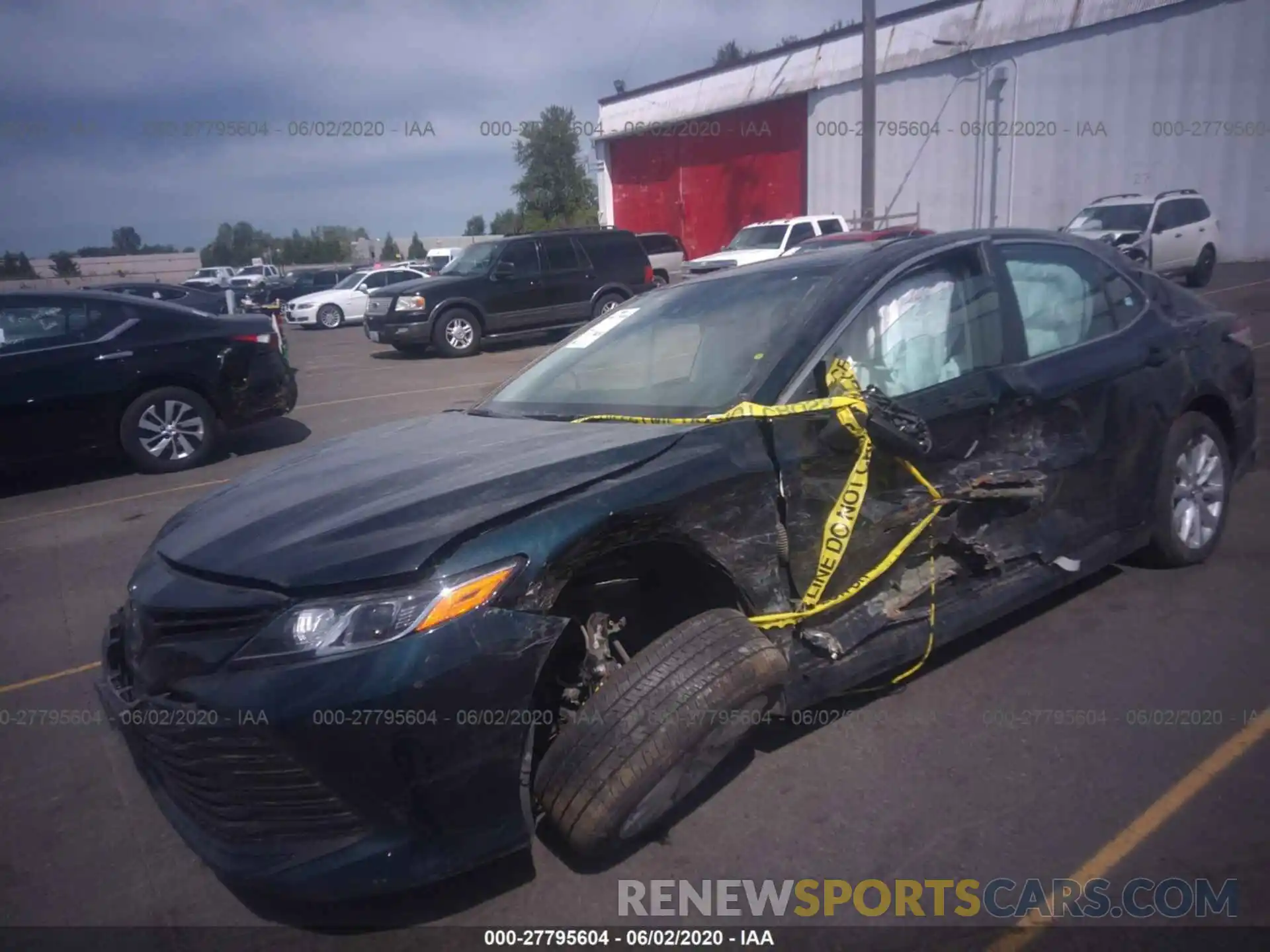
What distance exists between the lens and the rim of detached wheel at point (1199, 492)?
454 centimetres

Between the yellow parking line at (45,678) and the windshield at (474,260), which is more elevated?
the windshield at (474,260)

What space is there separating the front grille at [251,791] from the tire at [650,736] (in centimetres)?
56

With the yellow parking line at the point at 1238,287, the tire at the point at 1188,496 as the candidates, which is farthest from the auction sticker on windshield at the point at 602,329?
the yellow parking line at the point at 1238,287

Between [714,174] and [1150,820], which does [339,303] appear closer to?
[714,174]

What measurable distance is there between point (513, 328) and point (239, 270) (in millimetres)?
35901

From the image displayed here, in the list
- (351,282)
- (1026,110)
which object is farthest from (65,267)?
(1026,110)

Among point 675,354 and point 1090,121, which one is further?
point 1090,121

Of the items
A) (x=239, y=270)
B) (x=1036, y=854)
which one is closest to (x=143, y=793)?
(x=1036, y=854)

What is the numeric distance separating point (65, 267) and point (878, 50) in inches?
1402

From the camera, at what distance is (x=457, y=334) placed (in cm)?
1631

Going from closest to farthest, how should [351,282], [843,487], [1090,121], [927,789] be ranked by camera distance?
[927,789], [843,487], [1090,121], [351,282]

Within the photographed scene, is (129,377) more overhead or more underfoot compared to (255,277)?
more underfoot

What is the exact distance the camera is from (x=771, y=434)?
3.08 meters

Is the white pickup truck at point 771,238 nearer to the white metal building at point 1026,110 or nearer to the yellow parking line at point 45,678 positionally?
the white metal building at point 1026,110
